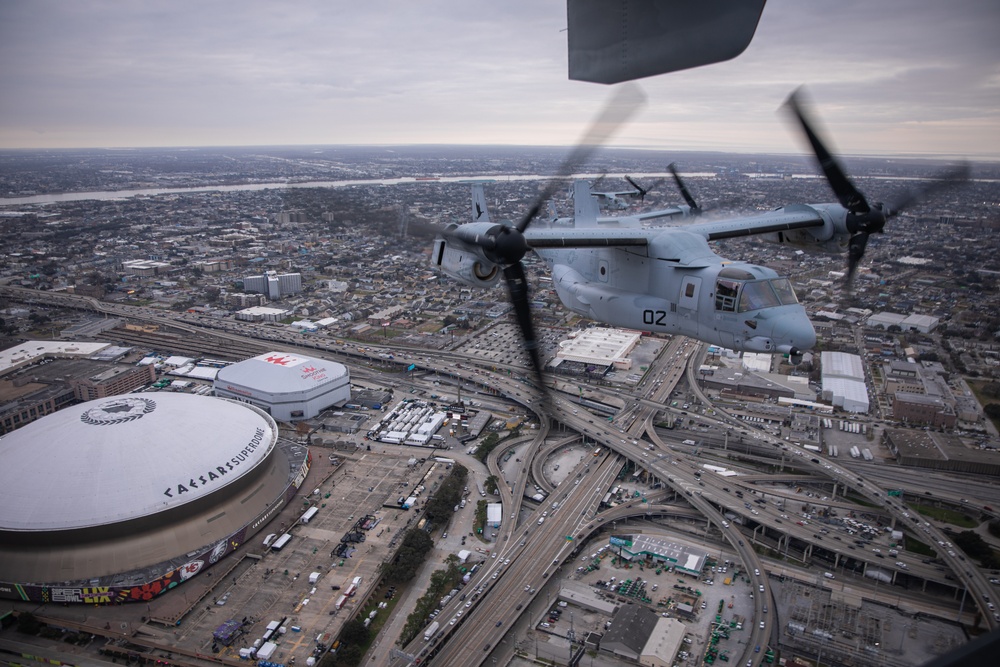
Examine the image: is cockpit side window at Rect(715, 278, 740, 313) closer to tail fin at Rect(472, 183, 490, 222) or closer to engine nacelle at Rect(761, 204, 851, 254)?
engine nacelle at Rect(761, 204, 851, 254)

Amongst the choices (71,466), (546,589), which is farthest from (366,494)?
(71,466)

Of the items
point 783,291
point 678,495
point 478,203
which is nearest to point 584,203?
point 478,203

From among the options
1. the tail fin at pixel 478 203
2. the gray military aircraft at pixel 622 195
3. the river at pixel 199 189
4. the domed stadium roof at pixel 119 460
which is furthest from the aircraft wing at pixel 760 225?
the river at pixel 199 189

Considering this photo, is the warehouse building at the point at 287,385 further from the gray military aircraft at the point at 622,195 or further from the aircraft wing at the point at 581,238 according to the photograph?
the aircraft wing at the point at 581,238

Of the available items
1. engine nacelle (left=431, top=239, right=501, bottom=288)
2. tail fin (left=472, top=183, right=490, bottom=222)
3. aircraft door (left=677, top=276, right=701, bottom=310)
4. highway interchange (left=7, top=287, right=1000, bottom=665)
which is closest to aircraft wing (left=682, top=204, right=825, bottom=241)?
aircraft door (left=677, top=276, right=701, bottom=310)

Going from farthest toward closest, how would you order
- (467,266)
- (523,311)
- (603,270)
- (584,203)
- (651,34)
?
(584,203)
(603,270)
(467,266)
(523,311)
(651,34)

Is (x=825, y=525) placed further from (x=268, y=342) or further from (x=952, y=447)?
(x=268, y=342)

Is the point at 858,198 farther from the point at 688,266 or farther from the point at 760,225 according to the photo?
the point at 688,266
